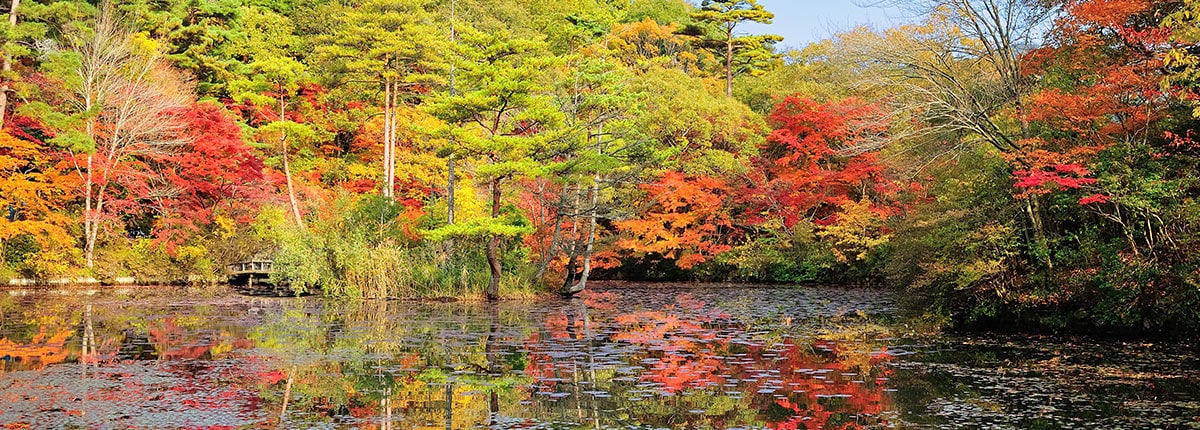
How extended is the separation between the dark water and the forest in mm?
2048

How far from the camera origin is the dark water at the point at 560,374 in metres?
8.31

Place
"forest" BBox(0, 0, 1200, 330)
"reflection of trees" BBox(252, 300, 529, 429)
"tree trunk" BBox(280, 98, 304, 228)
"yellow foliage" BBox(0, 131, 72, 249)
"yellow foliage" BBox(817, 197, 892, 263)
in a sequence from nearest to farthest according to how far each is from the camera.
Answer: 1. "reflection of trees" BBox(252, 300, 529, 429)
2. "forest" BBox(0, 0, 1200, 330)
3. "yellow foliage" BBox(0, 131, 72, 249)
4. "yellow foliage" BBox(817, 197, 892, 263)
5. "tree trunk" BBox(280, 98, 304, 228)

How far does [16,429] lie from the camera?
7508 mm

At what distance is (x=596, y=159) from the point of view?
22.0 meters

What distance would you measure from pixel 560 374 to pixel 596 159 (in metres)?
11.5

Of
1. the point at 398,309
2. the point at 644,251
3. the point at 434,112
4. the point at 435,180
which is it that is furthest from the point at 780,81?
the point at 398,309

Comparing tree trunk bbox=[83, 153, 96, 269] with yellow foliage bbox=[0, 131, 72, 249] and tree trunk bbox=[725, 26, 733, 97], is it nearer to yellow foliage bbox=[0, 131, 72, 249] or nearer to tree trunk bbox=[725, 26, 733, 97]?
yellow foliage bbox=[0, 131, 72, 249]

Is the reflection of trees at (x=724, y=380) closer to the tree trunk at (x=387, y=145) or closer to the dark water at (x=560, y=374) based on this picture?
the dark water at (x=560, y=374)

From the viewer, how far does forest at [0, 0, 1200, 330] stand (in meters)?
14.4

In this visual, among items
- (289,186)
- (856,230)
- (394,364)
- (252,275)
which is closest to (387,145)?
(289,186)

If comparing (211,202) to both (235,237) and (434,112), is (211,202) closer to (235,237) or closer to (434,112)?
(235,237)

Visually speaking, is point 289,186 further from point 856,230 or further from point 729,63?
point 729,63

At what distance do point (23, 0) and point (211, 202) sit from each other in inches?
288

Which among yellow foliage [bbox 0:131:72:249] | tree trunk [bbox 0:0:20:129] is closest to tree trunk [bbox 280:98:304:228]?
yellow foliage [bbox 0:131:72:249]
